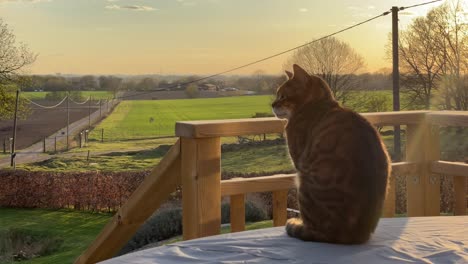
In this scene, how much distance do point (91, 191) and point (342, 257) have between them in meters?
13.5

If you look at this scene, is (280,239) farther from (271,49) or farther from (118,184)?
(271,49)

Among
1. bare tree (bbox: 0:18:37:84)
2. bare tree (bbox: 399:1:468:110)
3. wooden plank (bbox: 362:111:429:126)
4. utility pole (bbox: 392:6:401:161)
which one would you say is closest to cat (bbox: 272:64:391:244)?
wooden plank (bbox: 362:111:429:126)

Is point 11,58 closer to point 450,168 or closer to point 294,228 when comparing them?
point 450,168

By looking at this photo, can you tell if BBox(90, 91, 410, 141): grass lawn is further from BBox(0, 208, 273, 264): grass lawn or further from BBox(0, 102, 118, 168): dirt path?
BBox(0, 208, 273, 264): grass lawn

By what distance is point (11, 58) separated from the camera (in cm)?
2117

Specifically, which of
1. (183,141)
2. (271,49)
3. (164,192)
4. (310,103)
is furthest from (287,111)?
(271,49)

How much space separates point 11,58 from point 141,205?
20913 millimetres

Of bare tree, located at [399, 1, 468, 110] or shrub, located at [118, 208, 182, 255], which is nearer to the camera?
shrub, located at [118, 208, 182, 255]

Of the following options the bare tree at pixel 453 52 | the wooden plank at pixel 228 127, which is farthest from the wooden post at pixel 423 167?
the bare tree at pixel 453 52

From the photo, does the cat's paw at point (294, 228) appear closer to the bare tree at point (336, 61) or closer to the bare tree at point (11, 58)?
the bare tree at point (336, 61)

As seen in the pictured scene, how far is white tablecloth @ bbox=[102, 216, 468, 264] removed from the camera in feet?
4.16

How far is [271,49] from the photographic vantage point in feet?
59.0

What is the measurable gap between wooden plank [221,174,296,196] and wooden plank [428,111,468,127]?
83 centimetres

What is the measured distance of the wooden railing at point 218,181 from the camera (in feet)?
6.51
